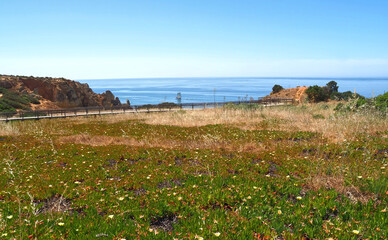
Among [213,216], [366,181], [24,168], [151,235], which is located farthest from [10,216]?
[366,181]

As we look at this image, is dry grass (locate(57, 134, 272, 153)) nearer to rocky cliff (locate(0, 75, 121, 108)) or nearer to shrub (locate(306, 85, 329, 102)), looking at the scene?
shrub (locate(306, 85, 329, 102))

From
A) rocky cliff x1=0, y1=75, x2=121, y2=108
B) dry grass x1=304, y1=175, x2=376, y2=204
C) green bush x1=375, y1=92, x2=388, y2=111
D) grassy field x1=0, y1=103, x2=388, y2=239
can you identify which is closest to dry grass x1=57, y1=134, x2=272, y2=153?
grassy field x1=0, y1=103, x2=388, y2=239

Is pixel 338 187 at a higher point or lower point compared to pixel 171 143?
higher

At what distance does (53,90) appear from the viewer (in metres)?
58.4

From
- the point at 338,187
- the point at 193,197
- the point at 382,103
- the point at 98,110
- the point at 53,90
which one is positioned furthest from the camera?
the point at 53,90

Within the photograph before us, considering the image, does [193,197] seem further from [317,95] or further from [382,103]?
[317,95]

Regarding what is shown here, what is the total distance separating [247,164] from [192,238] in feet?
16.5

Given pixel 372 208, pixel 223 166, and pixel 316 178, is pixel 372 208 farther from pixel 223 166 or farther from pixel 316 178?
pixel 223 166

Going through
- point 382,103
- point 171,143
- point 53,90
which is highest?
point 53,90

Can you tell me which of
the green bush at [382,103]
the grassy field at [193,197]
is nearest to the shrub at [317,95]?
the green bush at [382,103]

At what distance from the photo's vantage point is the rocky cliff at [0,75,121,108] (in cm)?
5610

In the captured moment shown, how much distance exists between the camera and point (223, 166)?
27.9ft

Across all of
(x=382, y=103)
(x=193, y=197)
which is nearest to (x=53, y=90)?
(x=382, y=103)

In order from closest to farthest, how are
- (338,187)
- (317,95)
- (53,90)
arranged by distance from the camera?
(338,187) → (317,95) → (53,90)
